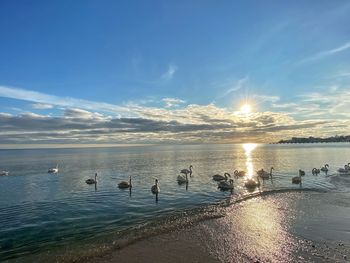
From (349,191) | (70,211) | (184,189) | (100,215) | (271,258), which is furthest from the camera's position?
(184,189)

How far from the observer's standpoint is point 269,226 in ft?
63.9

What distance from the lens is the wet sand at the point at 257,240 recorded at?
1475 cm

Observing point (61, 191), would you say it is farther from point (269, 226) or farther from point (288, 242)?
point (288, 242)

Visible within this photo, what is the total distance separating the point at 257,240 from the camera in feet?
55.7

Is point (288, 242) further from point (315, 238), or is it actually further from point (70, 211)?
point (70, 211)

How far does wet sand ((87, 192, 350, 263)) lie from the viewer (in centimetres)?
1475

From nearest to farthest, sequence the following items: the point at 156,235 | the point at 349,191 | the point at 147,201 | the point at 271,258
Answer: the point at 271,258 → the point at 156,235 → the point at 147,201 → the point at 349,191

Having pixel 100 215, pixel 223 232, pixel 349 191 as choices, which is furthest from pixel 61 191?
pixel 349 191

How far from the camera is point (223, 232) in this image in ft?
60.8

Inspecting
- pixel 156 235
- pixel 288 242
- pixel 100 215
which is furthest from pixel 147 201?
pixel 288 242

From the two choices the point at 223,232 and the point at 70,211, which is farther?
the point at 70,211

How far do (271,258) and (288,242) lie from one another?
8.01 feet

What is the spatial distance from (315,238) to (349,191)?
18.7 metres

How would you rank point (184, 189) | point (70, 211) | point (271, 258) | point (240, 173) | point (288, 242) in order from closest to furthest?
1. point (271, 258)
2. point (288, 242)
3. point (70, 211)
4. point (184, 189)
5. point (240, 173)
